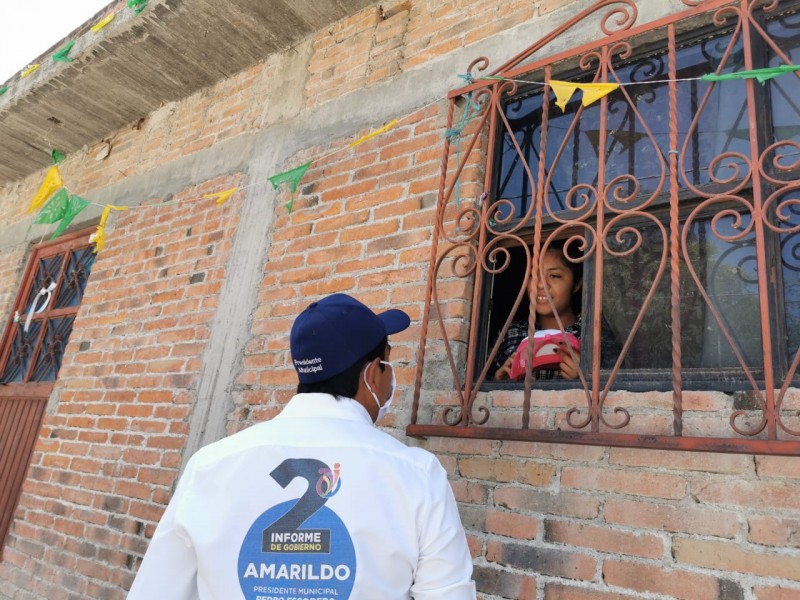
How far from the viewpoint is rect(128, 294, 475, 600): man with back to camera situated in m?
1.23

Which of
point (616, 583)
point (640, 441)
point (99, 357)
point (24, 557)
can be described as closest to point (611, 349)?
point (640, 441)


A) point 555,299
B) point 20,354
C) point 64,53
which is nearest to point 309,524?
point 555,299

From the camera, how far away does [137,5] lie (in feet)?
12.4

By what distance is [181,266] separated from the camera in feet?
11.8

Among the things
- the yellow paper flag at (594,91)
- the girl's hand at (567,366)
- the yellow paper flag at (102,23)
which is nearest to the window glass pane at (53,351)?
the yellow paper flag at (102,23)

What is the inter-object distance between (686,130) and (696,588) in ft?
5.11

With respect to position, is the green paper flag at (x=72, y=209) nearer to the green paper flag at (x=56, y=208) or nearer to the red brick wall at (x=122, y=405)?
the green paper flag at (x=56, y=208)

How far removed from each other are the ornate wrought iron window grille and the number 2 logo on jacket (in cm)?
85

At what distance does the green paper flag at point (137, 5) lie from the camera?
374cm

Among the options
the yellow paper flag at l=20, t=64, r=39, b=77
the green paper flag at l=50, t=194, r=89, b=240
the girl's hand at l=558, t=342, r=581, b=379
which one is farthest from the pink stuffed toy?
the yellow paper flag at l=20, t=64, r=39, b=77

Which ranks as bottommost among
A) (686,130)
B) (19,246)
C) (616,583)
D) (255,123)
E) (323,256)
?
(616,583)

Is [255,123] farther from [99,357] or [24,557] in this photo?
[24,557]

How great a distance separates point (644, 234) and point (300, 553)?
1.62m

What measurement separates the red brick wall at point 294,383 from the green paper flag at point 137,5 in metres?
0.69
